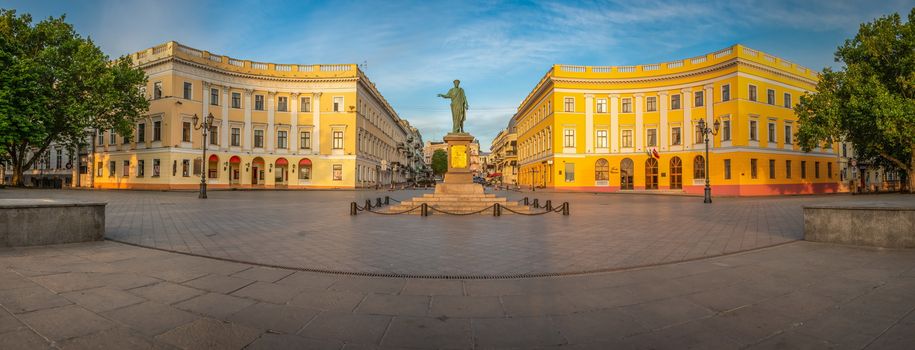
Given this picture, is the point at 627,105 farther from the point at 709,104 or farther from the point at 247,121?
the point at 247,121

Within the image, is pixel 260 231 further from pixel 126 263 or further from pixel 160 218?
pixel 160 218

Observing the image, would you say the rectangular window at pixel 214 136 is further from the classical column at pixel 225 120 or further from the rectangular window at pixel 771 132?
the rectangular window at pixel 771 132

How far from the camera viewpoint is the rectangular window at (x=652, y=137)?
40500 mm

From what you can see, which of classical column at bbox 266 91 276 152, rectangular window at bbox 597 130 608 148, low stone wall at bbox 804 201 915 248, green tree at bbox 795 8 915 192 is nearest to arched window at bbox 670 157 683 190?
rectangular window at bbox 597 130 608 148

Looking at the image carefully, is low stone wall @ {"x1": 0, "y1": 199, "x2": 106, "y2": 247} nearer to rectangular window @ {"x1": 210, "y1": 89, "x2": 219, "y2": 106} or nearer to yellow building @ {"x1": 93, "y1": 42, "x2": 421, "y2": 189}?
yellow building @ {"x1": 93, "y1": 42, "x2": 421, "y2": 189}

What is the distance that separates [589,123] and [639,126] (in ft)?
16.3

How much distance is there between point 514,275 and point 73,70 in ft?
137

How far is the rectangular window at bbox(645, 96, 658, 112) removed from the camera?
40.8 meters

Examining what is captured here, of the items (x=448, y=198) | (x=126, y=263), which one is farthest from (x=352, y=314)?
(x=448, y=198)

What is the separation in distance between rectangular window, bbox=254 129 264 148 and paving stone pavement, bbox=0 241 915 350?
4086cm

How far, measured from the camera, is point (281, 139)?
44406mm

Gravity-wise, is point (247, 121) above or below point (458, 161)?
above

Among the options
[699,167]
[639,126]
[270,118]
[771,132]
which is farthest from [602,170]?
[270,118]

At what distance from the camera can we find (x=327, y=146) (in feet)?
149
